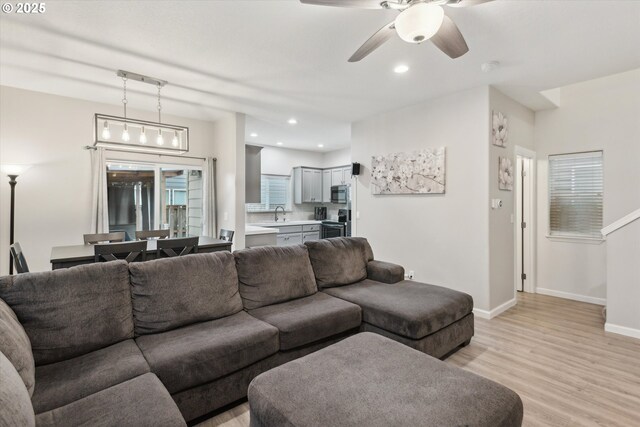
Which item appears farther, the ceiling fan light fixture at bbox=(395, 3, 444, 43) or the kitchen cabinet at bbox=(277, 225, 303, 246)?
the kitchen cabinet at bbox=(277, 225, 303, 246)

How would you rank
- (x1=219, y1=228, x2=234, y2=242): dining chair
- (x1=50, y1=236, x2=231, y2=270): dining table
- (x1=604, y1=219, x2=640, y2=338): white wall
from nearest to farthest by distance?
(x1=50, y1=236, x2=231, y2=270): dining table
(x1=604, y1=219, x2=640, y2=338): white wall
(x1=219, y1=228, x2=234, y2=242): dining chair

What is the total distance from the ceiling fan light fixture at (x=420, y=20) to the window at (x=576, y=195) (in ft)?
13.1

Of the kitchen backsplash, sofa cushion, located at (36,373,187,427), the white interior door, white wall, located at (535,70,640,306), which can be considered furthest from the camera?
the kitchen backsplash

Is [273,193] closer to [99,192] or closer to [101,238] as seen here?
[99,192]

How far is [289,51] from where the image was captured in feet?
9.37

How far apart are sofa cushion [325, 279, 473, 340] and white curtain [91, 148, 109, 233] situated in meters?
3.50

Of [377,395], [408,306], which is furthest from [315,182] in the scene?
[377,395]

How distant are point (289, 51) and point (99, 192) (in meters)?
3.44

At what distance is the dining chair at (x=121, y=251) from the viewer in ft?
9.43

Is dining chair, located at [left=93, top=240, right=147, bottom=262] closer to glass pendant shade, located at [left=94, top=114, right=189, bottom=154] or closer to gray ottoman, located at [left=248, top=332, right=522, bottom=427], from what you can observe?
glass pendant shade, located at [left=94, top=114, right=189, bottom=154]

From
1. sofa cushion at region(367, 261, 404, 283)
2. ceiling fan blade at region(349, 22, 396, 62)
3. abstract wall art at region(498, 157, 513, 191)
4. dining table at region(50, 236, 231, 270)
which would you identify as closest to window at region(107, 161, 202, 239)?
dining table at region(50, 236, 231, 270)

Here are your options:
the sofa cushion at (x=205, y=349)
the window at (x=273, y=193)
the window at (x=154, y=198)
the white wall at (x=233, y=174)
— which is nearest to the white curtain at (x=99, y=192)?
the window at (x=154, y=198)

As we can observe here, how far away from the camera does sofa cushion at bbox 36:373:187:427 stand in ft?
4.02

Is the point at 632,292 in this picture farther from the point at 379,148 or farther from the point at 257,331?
the point at 257,331
